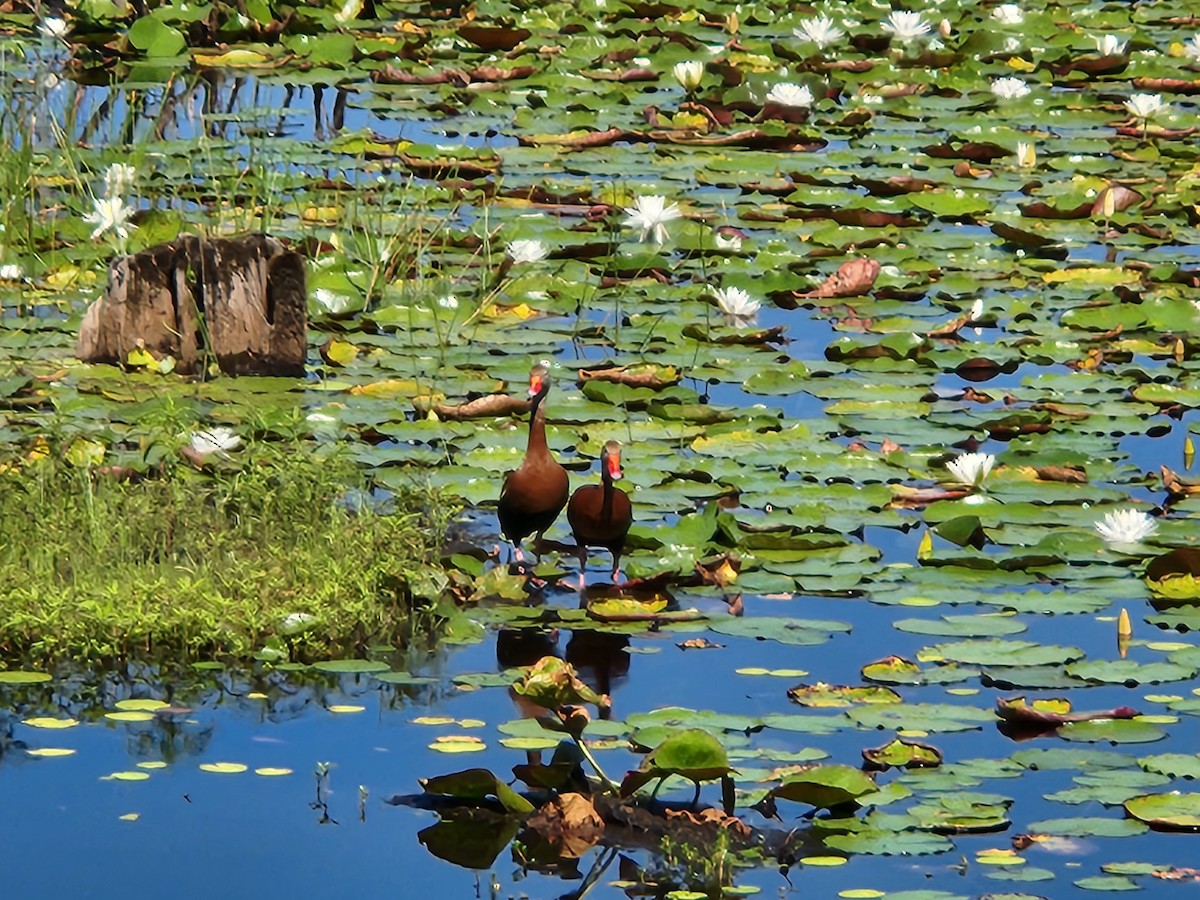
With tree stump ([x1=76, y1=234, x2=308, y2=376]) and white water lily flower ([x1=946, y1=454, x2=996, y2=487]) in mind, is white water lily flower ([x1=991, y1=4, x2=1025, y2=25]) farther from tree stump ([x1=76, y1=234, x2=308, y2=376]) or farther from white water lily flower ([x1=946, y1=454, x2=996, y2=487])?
white water lily flower ([x1=946, y1=454, x2=996, y2=487])

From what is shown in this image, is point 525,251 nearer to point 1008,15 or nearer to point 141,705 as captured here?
point 141,705

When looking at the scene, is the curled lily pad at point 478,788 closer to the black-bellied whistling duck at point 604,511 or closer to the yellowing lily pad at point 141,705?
the yellowing lily pad at point 141,705

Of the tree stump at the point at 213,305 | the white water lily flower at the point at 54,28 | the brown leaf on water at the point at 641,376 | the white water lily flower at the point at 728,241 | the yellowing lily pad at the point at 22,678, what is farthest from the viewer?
the white water lily flower at the point at 54,28

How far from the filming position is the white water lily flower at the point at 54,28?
1285cm

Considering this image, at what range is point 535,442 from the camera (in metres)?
5.86

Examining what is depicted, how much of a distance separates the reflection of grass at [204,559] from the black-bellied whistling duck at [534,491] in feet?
0.72

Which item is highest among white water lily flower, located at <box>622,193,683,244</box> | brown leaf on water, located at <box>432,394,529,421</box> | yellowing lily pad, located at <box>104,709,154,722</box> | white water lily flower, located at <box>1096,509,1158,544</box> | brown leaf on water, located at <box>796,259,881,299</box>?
white water lily flower, located at <box>622,193,683,244</box>

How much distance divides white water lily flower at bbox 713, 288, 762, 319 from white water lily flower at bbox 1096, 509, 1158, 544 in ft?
A: 7.66

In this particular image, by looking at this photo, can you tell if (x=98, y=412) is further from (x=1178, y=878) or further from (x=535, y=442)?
(x=1178, y=878)

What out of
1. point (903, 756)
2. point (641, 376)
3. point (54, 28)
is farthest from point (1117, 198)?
point (54, 28)

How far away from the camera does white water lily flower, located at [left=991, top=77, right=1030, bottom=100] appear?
12109 millimetres

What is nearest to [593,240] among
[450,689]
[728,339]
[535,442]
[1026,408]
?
[728,339]

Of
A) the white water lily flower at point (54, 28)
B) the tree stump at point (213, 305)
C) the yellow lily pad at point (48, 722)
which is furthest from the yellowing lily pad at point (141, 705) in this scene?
the white water lily flower at point (54, 28)

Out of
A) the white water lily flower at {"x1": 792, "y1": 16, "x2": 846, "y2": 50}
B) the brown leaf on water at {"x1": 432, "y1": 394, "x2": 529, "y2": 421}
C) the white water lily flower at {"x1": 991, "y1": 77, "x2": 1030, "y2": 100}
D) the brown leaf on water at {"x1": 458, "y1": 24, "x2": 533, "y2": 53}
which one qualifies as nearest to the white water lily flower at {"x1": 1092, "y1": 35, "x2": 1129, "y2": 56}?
the white water lily flower at {"x1": 991, "y1": 77, "x2": 1030, "y2": 100}
